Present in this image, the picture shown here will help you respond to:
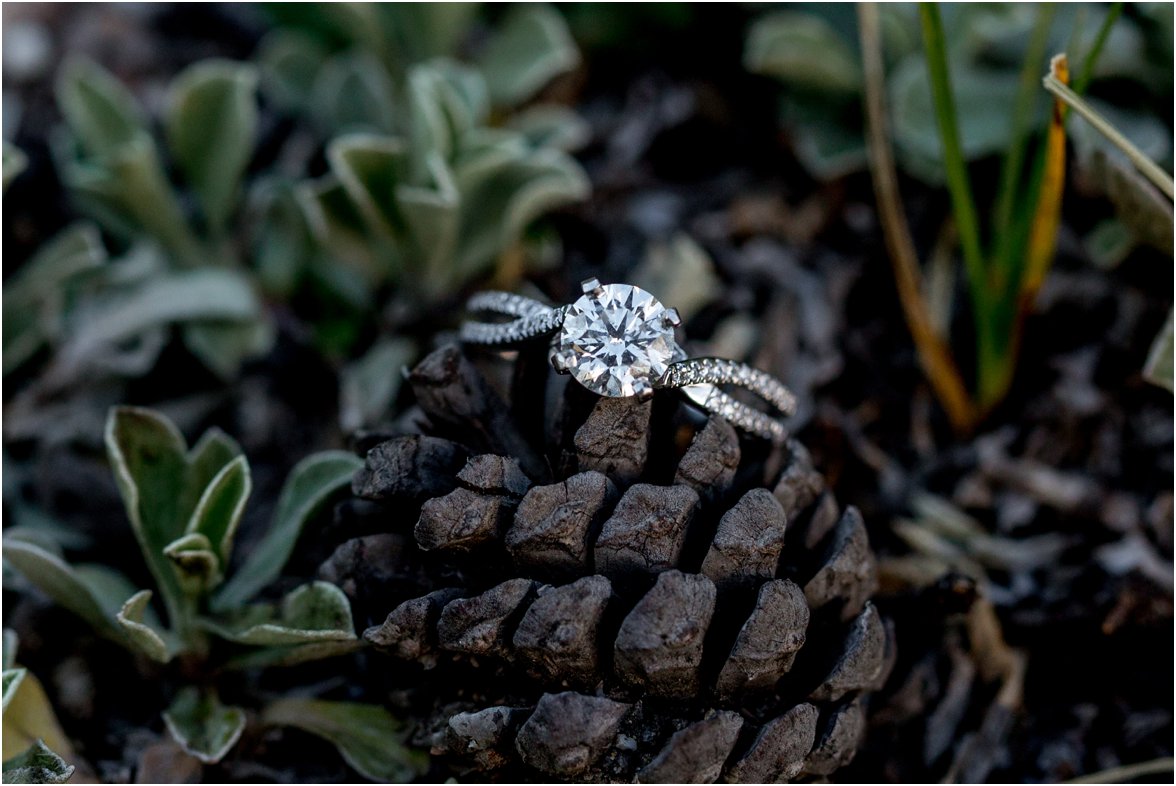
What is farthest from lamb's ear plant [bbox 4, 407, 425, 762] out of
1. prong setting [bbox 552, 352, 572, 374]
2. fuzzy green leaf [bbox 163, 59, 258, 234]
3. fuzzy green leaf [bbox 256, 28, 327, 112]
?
fuzzy green leaf [bbox 256, 28, 327, 112]

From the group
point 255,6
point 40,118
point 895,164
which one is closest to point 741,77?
point 895,164

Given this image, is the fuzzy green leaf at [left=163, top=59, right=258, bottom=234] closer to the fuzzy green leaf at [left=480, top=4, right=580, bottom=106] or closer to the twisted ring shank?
the fuzzy green leaf at [left=480, top=4, right=580, bottom=106]

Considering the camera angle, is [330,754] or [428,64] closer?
[330,754]

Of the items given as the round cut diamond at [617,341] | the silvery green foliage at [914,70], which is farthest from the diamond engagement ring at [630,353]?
the silvery green foliage at [914,70]

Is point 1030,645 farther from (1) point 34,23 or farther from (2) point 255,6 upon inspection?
(1) point 34,23

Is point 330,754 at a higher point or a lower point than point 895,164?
lower

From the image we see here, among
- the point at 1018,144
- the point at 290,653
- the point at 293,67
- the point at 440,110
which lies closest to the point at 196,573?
the point at 290,653

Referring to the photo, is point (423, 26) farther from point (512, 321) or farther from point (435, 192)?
point (512, 321)

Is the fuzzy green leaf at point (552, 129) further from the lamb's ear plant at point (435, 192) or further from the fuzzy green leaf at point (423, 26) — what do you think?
the fuzzy green leaf at point (423, 26)
